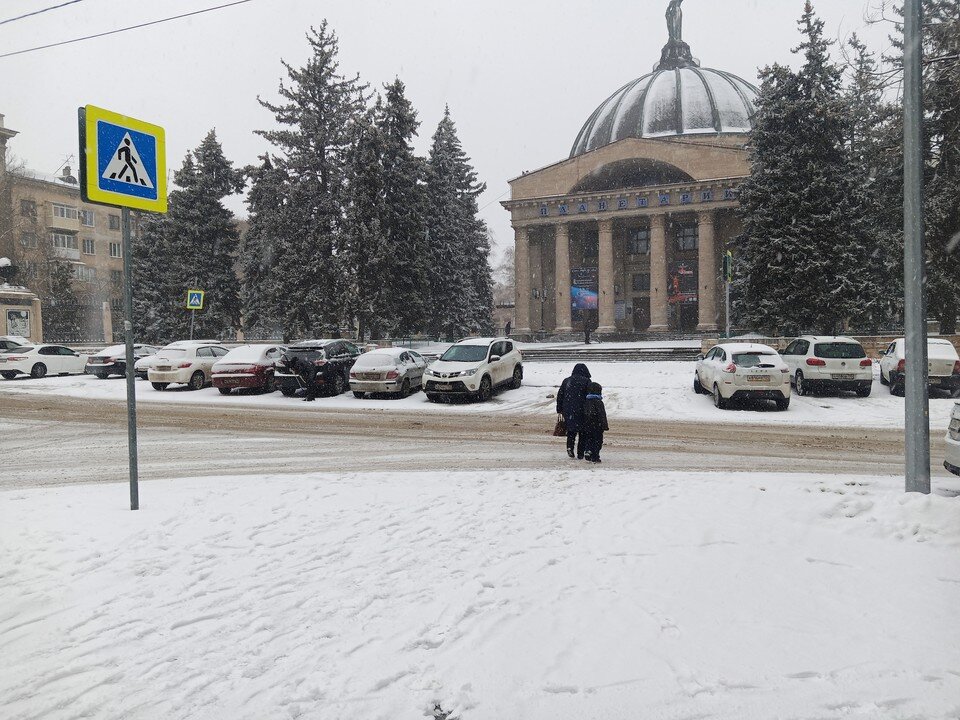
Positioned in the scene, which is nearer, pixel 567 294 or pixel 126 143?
pixel 126 143

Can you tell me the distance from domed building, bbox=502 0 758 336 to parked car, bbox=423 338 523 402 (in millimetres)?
30864

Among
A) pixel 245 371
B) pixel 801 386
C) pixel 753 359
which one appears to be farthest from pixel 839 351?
pixel 245 371

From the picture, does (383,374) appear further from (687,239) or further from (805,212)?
(687,239)

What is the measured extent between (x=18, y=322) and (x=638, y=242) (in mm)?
46270

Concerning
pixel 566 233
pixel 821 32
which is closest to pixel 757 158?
pixel 821 32

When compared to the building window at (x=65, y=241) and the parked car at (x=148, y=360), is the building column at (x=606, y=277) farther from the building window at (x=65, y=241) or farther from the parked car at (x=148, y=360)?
the building window at (x=65, y=241)

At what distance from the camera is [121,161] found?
591cm

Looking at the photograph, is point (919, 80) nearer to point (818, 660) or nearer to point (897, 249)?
point (818, 660)

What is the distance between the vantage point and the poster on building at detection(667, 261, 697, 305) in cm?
5050

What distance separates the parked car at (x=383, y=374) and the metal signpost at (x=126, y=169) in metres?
12.5

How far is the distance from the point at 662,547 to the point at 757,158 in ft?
98.2

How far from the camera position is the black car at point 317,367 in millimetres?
19094

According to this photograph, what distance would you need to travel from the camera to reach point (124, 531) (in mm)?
5633

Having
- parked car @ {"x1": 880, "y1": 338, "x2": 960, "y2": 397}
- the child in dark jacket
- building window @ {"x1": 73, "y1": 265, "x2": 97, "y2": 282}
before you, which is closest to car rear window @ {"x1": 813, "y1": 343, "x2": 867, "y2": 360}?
parked car @ {"x1": 880, "y1": 338, "x2": 960, "y2": 397}
